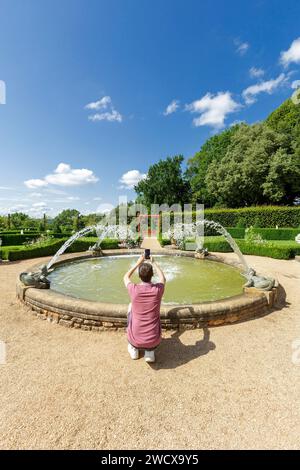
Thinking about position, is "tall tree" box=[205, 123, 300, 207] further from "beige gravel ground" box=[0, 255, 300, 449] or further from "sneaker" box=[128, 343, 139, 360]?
"sneaker" box=[128, 343, 139, 360]

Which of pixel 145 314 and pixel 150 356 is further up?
pixel 145 314

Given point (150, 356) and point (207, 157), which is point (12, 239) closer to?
point (150, 356)

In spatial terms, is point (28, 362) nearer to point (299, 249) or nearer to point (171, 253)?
point (171, 253)

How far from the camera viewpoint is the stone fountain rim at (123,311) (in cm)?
480

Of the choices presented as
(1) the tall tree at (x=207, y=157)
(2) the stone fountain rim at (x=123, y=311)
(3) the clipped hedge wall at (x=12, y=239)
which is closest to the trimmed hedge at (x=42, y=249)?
(3) the clipped hedge wall at (x=12, y=239)

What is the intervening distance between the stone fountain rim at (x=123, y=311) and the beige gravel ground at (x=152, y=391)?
0.22 meters

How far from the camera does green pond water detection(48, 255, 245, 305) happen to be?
671 cm

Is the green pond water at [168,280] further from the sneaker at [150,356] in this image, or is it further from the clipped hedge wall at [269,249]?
the clipped hedge wall at [269,249]

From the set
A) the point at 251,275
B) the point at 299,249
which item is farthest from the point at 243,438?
the point at 299,249

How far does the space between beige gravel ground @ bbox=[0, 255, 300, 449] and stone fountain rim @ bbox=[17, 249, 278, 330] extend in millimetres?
217

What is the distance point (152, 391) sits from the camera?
3254mm

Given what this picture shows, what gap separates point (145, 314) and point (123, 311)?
3.63 feet

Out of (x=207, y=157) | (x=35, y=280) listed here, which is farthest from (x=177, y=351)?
(x=207, y=157)

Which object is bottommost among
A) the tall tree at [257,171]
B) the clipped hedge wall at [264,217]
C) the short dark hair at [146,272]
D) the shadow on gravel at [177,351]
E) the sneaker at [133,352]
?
the shadow on gravel at [177,351]
